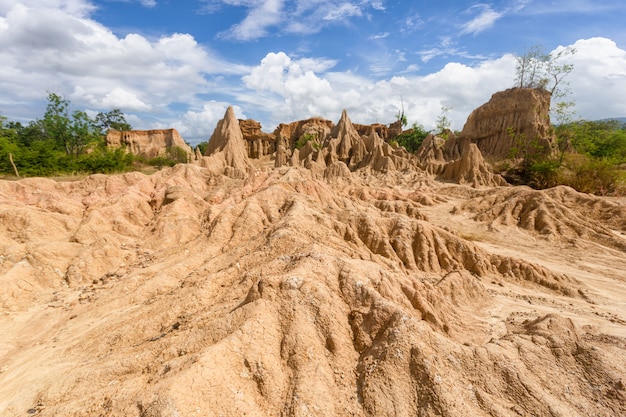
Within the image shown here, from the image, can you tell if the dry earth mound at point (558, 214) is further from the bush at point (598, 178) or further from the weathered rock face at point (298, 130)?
Answer: the weathered rock face at point (298, 130)

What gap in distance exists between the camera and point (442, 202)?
958 inches

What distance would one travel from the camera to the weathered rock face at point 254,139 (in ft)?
180

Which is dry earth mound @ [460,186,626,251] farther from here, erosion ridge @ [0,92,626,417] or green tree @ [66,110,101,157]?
green tree @ [66,110,101,157]

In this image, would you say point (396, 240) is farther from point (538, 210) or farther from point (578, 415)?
point (538, 210)

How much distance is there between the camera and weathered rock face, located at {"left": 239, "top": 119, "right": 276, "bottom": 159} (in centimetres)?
5472

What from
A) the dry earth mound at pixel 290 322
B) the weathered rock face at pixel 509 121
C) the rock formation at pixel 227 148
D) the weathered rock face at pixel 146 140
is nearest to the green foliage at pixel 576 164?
the weathered rock face at pixel 509 121

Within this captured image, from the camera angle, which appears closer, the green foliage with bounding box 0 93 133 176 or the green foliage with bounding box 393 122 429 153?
the green foliage with bounding box 0 93 133 176

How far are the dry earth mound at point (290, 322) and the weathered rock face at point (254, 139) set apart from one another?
42486 mm

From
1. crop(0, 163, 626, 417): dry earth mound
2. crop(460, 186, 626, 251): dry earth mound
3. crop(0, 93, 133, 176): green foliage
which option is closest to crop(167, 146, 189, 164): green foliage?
crop(0, 93, 133, 176): green foliage

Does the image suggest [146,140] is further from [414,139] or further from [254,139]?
[414,139]

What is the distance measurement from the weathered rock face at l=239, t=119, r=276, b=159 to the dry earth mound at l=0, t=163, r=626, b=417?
139 feet

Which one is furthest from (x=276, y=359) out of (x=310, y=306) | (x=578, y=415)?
(x=578, y=415)

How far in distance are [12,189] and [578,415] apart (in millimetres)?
21921

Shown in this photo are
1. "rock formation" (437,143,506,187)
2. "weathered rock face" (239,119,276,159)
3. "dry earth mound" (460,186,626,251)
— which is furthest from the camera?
"weathered rock face" (239,119,276,159)
